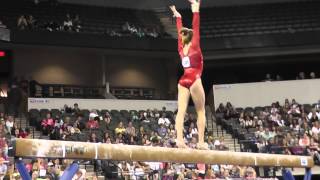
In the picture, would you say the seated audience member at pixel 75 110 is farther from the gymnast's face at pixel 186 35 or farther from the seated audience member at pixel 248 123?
the gymnast's face at pixel 186 35

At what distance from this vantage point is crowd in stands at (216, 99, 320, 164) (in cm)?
1703

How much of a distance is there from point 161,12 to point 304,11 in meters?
6.68

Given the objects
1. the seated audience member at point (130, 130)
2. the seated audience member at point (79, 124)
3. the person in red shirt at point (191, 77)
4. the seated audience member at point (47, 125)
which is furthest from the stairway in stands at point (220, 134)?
the person in red shirt at point (191, 77)

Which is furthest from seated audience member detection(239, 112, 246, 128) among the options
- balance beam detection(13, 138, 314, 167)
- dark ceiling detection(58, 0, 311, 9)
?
balance beam detection(13, 138, 314, 167)

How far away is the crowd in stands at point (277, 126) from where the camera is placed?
17031mm

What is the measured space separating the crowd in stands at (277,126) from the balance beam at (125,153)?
27.5ft

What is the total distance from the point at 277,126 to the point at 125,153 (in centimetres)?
1324

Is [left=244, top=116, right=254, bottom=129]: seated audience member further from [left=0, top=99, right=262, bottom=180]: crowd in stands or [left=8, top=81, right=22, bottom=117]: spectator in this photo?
[left=8, top=81, right=22, bottom=117]: spectator

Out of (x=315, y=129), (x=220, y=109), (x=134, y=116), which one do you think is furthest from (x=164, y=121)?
(x=315, y=129)

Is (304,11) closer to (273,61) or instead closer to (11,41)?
(273,61)

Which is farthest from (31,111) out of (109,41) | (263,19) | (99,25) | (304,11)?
(304,11)

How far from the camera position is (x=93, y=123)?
56.4 feet

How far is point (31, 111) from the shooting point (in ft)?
61.4

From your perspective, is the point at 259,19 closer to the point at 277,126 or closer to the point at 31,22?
the point at 277,126
